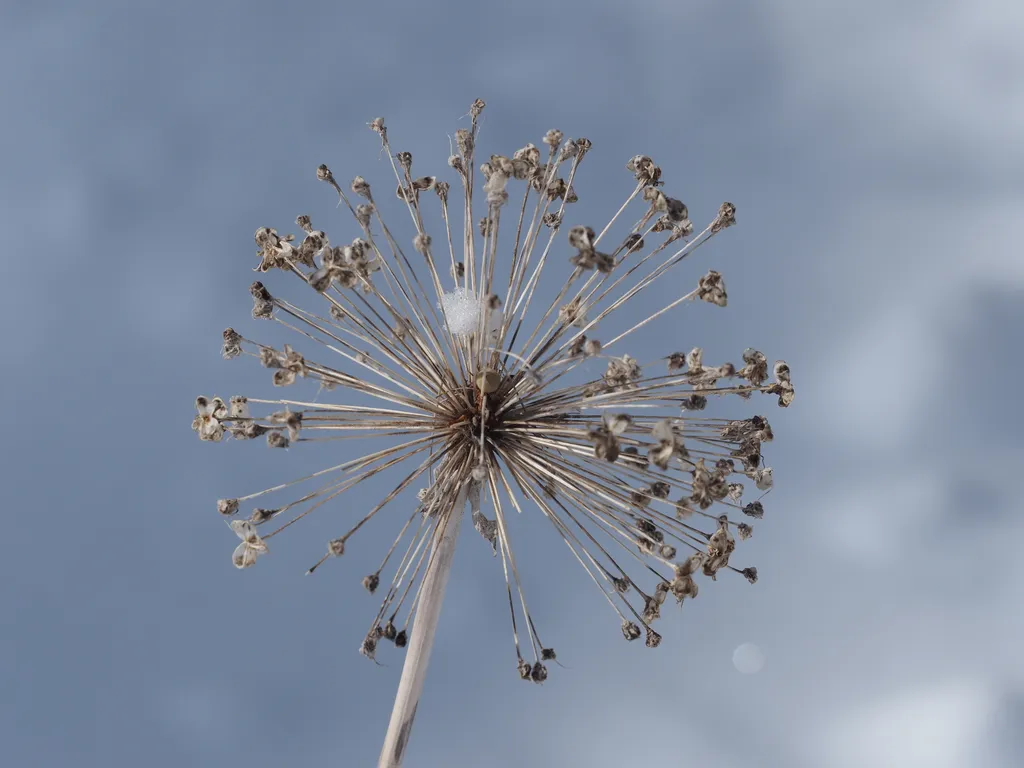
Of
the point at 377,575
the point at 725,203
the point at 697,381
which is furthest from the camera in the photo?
the point at 725,203

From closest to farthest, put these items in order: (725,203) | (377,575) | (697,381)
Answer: (377,575) → (697,381) → (725,203)

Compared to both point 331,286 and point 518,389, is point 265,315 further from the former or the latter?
point 518,389

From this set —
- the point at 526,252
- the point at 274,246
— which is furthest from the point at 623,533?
the point at 274,246

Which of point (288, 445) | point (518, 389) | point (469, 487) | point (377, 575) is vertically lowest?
point (377, 575)

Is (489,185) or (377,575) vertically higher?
(489,185)

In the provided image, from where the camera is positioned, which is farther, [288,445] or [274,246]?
[274,246]

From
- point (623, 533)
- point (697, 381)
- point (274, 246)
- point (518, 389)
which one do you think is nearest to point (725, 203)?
point (697, 381)

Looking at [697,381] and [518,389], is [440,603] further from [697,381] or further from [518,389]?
[697,381]
